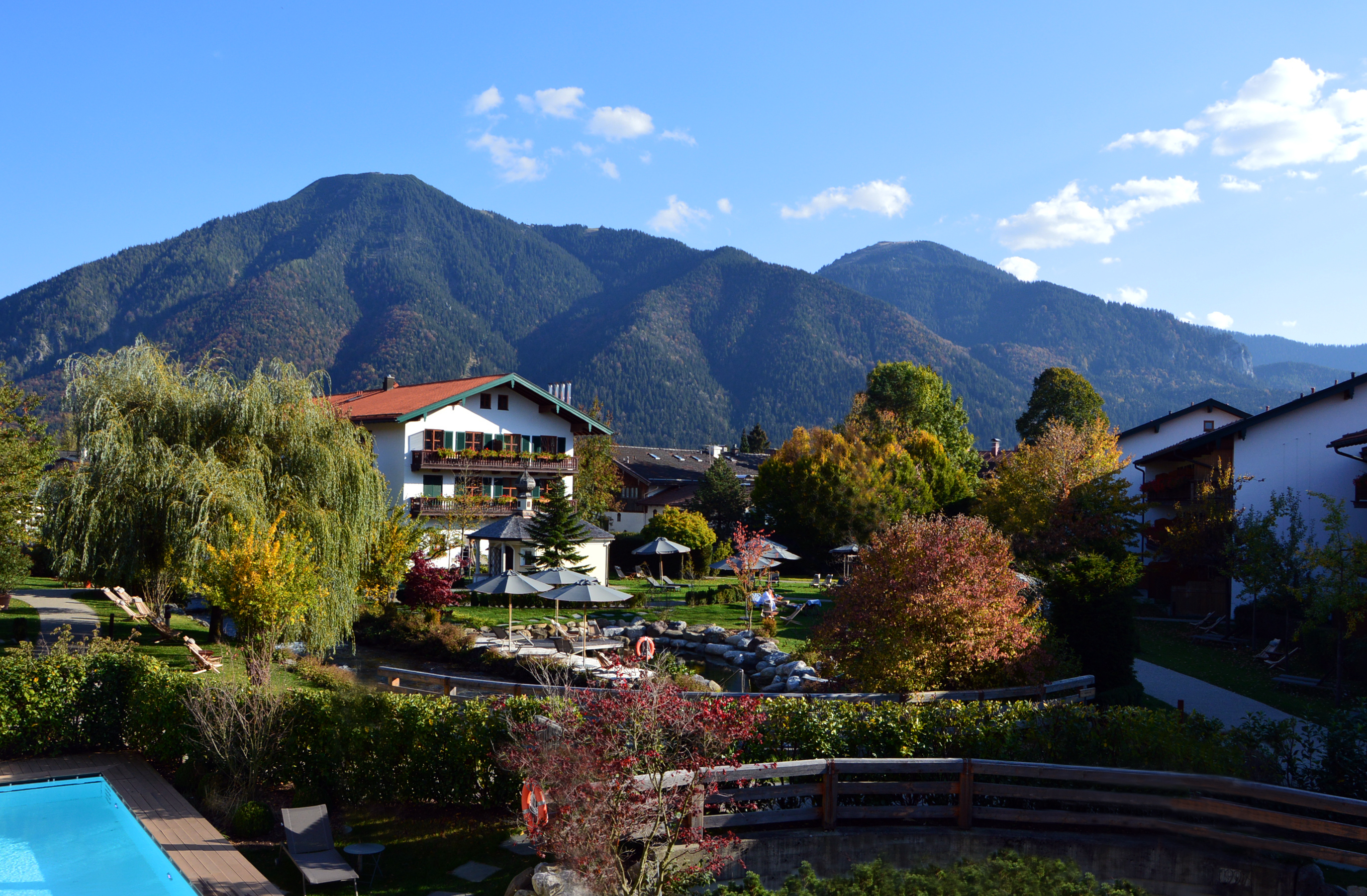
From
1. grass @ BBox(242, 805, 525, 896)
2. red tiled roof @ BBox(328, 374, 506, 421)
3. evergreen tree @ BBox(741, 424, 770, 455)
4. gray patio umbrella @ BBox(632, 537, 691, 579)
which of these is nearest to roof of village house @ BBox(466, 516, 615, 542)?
gray patio umbrella @ BBox(632, 537, 691, 579)

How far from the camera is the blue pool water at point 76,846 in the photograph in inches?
405

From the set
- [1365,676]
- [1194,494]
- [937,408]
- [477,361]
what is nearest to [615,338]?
[477,361]

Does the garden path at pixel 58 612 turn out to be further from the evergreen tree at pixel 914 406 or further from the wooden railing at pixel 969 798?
the evergreen tree at pixel 914 406

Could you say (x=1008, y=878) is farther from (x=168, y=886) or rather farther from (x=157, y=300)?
(x=157, y=300)

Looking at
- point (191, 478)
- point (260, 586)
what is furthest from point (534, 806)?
point (191, 478)

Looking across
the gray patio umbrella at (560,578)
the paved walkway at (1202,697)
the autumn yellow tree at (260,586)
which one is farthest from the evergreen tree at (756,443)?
the autumn yellow tree at (260,586)

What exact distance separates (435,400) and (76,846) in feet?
102

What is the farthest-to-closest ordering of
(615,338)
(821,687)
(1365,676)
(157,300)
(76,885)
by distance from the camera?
(615,338) → (157,300) → (1365,676) → (821,687) → (76,885)

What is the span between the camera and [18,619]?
21109 mm

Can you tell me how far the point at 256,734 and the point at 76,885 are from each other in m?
2.56

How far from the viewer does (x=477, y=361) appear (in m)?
160

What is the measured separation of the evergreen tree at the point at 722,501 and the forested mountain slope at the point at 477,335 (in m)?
90.8

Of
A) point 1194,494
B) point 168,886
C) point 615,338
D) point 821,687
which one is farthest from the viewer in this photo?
point 615,338

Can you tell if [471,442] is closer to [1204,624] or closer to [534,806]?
[1204,624]
